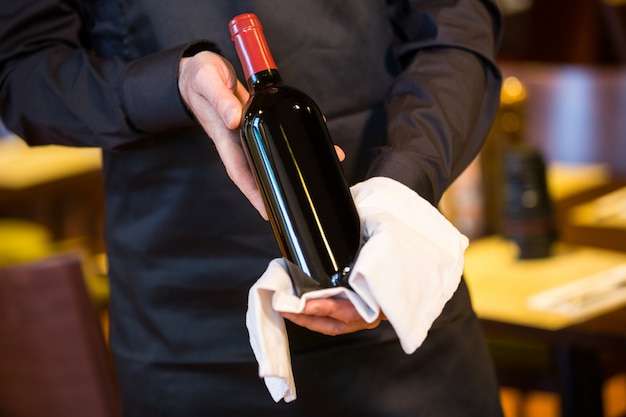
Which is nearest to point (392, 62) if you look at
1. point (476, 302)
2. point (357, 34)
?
point (357, 34)

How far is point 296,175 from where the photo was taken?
0.80 m

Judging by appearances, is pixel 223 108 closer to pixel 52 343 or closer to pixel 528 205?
pixel 52 343

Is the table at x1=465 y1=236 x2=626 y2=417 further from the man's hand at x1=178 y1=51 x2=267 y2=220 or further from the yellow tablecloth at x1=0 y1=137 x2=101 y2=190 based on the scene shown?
the yellow tablecloth at x1=0 y1=137 x2=101 y2=190

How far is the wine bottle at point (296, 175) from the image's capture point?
0.80 meters

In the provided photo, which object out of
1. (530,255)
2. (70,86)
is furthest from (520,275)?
(70,86)

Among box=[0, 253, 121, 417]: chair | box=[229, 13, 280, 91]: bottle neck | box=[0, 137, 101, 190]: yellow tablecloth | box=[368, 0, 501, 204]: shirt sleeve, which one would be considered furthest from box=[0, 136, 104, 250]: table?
box=[229, 13, 280, 91]: bottle neck

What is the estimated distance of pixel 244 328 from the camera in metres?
Result: 1.01

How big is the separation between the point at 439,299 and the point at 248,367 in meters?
0.27

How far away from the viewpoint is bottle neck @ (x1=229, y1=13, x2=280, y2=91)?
806 millimetres

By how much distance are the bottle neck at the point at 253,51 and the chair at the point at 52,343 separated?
3.58 feet

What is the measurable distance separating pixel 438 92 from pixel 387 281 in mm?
288

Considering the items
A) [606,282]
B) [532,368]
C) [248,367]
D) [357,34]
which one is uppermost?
[357,34]

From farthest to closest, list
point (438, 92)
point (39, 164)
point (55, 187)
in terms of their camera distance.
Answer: point (39, 164) < point (55, 187) < point (438, 92)

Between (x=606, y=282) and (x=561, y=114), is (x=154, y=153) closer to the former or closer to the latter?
(x=606, y=282)
